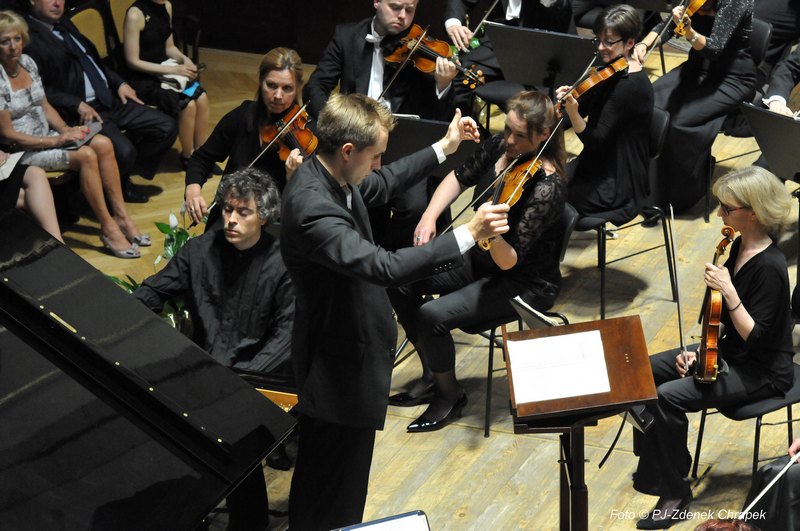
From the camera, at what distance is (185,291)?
387 centimetres

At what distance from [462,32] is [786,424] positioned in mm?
2305

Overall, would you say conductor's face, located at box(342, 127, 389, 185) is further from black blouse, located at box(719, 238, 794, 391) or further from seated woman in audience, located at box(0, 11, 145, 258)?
seated woman in audience, located at box(0, 11, 145, 258)

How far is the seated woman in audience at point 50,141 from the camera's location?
507cm

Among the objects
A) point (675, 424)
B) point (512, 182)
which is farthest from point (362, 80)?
point (675, 424)

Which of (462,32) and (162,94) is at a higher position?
(462,32)

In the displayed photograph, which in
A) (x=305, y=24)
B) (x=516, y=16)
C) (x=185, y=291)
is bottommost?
(x=305, y=24)

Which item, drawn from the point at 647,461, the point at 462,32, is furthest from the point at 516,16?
the point at 647,461

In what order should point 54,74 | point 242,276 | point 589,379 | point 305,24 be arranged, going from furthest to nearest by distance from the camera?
1. point 305,24
2. point 54,74
3. point 242,276
4. point 589,379

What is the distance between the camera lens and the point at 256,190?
151 inches

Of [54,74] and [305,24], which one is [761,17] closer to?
[305,24]

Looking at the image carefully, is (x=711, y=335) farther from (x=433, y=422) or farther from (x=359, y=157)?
(x=359, y=157)

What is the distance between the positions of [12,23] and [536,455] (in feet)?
9.94

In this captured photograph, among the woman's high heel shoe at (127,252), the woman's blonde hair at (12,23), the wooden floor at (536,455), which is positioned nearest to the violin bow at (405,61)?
the wooden floor at (536,455)

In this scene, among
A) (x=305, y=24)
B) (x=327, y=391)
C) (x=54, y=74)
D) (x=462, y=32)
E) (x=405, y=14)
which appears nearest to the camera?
(x=327, y=391)
